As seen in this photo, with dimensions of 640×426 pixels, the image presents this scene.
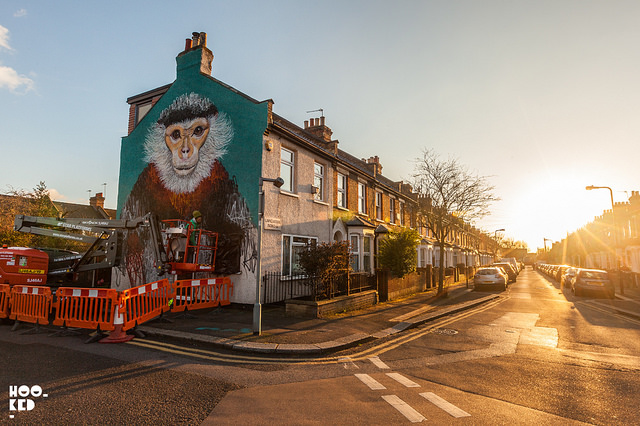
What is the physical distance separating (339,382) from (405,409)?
1.36 m

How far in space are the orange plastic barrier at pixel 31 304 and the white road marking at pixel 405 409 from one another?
9126 mm

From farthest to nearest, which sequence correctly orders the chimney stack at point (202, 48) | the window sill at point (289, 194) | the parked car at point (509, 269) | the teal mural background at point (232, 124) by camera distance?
1. the parked car at point (509, 269)
2. the chimney stack at point (202, 48)
3. the window sill at point (289, 194)
4. the teal mural background at point (232, 124)

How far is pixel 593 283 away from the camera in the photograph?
2075cm

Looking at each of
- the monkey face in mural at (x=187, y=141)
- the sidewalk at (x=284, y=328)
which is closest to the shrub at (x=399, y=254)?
the sidewalk at (x=284, y=328)

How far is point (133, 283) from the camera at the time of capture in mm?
16078

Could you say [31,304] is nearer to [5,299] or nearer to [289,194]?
[5,299]

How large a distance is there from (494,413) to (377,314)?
26.7 feet

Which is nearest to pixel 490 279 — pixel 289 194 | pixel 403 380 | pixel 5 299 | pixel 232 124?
pixel 289 194

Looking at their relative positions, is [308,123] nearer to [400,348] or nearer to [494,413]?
[400,348]

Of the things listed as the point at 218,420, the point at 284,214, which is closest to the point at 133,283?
the point at 284,214

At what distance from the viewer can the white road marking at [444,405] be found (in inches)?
171

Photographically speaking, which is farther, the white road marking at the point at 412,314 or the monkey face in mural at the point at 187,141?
the monkey face in mural at the point at 187,141

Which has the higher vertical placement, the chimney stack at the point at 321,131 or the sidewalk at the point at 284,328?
the chimney stack at the point at 321,131

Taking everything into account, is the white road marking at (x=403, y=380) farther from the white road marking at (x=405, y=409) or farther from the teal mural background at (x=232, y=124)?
the teal mural background at (x=232, y=124)
